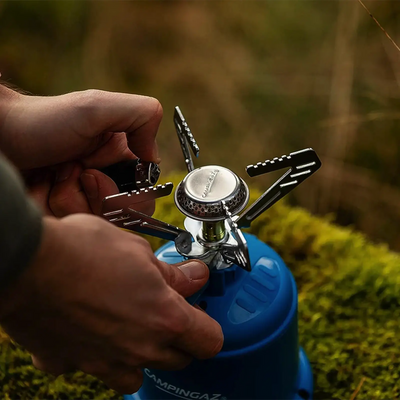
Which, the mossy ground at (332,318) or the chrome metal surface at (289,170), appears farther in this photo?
the mossy ground at (332,318)

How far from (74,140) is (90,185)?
76 millimetres

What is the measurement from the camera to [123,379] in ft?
2.28

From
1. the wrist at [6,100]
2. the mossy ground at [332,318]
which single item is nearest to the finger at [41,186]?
the wrist at [6,100]

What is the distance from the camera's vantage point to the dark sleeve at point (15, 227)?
0.51m

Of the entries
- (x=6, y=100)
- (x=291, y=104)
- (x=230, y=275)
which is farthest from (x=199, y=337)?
(x=291, y=104)

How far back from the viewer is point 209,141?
181cm

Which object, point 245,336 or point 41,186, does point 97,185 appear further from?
point 245,336

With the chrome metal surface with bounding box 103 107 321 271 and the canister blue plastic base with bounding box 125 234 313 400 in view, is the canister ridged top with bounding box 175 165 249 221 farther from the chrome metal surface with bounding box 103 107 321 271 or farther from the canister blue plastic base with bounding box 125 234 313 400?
the canister blue plastic base with bounding box 125 234 313 400

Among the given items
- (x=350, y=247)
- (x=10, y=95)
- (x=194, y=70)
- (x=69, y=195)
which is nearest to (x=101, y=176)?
(x=69, y=195)

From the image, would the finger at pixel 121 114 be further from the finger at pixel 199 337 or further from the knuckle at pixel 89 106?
the finger at pixel 199 337

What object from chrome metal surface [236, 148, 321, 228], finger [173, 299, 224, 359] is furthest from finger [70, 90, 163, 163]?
finger [173, 299, 224, 359]

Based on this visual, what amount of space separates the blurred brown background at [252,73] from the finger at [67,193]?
2.47 feet

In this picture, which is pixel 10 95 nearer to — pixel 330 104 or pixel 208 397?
pixel 208 397

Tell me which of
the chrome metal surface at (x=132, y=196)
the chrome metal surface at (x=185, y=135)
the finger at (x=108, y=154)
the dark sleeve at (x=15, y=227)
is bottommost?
the finger at (x=108, y=154)
